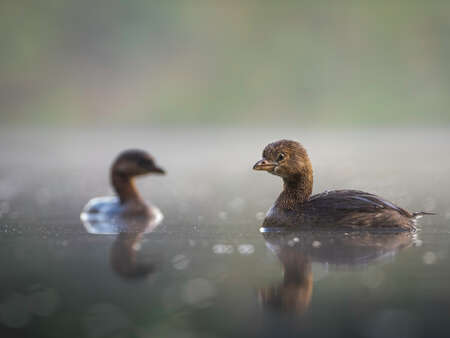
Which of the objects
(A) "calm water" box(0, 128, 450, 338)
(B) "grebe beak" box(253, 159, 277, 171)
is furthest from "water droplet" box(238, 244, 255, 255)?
(B) "grebe beak" box(253, 159, 277, 171)

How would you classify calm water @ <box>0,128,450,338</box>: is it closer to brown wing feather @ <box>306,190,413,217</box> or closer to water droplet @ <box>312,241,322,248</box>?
water droplet @ <box>312,241,322,248</box>

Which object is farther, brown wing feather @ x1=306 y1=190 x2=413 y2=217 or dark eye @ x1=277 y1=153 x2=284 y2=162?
dark eye @ x1=277 y1=153 x2=284 y2=162

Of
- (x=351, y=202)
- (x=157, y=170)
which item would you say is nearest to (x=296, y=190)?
(x=351, y=202)

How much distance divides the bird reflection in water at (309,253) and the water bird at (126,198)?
126 inches

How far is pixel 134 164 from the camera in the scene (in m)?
Answer: 13.3

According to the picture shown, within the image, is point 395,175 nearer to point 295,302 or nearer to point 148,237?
point 148,237

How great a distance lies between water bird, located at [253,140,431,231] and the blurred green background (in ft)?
129

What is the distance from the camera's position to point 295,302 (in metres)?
6.56

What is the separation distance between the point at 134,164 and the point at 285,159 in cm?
374

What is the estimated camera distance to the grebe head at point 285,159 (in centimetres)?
1026

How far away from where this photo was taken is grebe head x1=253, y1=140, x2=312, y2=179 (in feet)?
33.7

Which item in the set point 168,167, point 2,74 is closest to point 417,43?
point 2,74

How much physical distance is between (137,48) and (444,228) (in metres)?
47.6

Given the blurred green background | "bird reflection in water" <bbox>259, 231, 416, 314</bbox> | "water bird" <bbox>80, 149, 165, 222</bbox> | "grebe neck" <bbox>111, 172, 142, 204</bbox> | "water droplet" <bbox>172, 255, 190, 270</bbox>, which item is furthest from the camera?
the blurred green background
